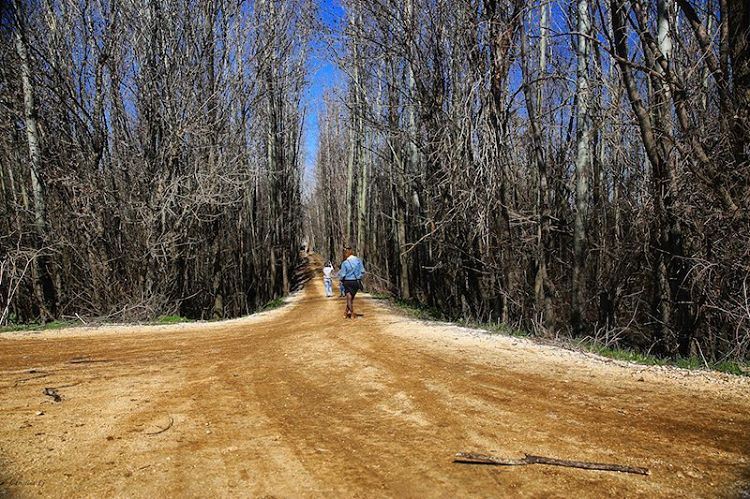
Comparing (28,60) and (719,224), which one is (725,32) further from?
(28,60)

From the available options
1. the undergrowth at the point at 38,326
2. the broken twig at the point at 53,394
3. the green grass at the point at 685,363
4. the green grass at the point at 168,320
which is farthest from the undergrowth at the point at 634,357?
the undergrowth at the point at 38,326

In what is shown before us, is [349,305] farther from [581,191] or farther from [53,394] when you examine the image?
[53,394]

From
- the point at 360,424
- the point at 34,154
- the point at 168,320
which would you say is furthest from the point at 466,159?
the point at 34,154

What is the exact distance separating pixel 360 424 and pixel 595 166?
13.0 m

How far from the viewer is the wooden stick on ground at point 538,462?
132 inches

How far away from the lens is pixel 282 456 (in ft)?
12.2

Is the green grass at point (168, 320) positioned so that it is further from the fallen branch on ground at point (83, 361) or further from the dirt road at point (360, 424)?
the fallen branch on ground at point (83, 361)

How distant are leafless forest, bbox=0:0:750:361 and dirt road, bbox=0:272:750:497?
330cm

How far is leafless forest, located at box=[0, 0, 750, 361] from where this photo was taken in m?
8.27

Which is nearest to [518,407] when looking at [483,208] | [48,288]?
[483,208]

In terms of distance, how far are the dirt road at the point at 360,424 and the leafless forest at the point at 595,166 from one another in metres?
3.15

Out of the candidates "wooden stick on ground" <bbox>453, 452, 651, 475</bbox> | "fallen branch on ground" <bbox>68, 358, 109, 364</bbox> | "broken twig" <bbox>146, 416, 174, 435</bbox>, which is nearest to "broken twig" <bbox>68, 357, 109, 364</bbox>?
"fallen branch on ground" <bbox>68, 358, 109, 364</bbox>

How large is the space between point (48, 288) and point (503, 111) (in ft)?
42.8

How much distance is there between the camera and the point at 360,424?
4426 millimetres
